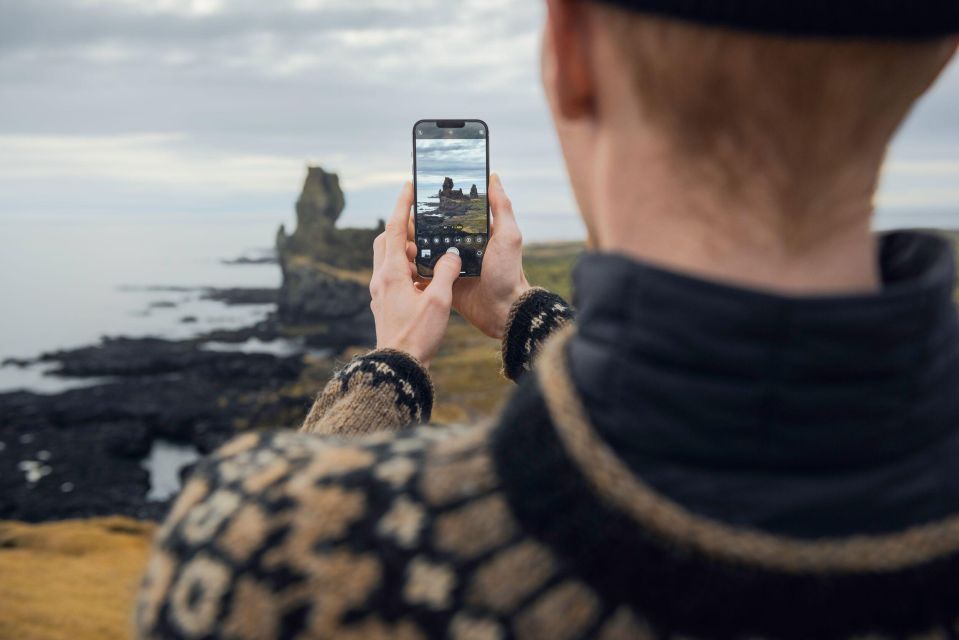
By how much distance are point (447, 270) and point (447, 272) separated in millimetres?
18

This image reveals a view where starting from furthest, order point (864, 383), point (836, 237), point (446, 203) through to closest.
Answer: point (446, 203) → point (836, 237) → point (864, 383)

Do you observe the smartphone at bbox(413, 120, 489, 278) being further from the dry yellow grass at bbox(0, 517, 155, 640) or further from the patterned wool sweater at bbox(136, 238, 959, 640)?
the dry yellow grass at bbox(0, 517, 155, 640)

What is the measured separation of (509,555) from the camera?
140 cm

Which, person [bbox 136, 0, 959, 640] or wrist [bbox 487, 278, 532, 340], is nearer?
person [bbox 136, 0, 959, 640]

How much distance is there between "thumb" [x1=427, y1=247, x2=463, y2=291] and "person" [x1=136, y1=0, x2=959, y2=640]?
69.9 inches

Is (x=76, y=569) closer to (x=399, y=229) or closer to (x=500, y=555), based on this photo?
(x=399, y=229)

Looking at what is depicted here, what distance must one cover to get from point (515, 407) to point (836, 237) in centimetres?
61

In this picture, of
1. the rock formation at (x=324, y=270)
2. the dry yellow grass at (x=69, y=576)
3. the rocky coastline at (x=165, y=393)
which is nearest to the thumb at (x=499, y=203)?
the dry yellow grass at (x=69, y=576)

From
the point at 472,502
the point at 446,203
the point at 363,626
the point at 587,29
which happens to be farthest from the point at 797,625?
the point at 446,203

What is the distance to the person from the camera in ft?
4.13

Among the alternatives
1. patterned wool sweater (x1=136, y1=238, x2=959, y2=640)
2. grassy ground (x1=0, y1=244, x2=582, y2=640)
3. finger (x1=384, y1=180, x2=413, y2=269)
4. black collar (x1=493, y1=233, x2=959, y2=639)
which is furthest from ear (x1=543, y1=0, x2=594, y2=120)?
grassy ground (x1=0, y1=244, x2=582, y2=640)

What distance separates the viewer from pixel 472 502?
Result: 1449 millimetres

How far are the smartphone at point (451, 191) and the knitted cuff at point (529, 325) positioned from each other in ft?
1.63

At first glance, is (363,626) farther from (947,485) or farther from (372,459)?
(947,485)
